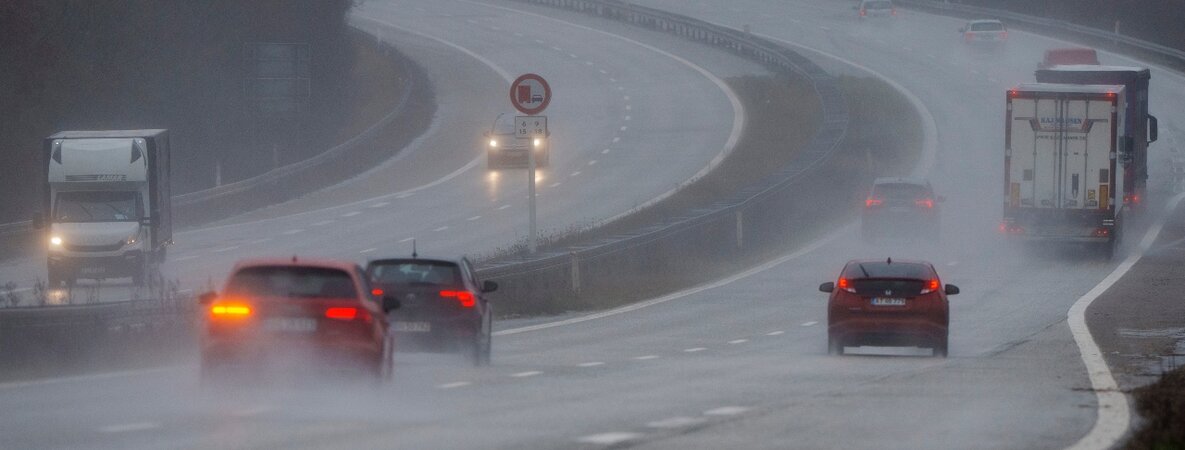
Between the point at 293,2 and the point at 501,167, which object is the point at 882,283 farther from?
the point at 293,2

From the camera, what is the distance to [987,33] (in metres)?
93.6

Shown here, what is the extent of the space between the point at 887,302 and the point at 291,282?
10210mm

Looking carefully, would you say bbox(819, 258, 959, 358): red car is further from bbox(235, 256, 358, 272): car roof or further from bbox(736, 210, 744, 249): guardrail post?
bbox(736, 210, 744, 249): guardrail post

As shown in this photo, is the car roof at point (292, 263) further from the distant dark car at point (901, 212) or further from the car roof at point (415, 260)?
the distant dark car at point (901, 212)

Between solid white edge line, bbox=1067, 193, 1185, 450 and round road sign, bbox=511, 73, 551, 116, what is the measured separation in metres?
9.77

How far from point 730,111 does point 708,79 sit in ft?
30.8

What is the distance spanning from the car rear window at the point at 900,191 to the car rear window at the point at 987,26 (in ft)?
165

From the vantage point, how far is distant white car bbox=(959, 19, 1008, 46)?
307 ft

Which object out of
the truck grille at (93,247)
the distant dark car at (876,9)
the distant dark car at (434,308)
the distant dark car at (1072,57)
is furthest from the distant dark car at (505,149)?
the distant dark car at (876,9)

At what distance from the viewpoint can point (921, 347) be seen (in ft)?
80.3

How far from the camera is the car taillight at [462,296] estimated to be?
A: 68.7ft

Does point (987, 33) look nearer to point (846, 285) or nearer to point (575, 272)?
point (575, 272)

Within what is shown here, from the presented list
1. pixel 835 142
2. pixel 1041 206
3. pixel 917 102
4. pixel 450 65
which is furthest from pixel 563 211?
pixel 450 65

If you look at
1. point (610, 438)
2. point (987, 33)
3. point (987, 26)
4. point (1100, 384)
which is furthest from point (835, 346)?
point (987, 26)
